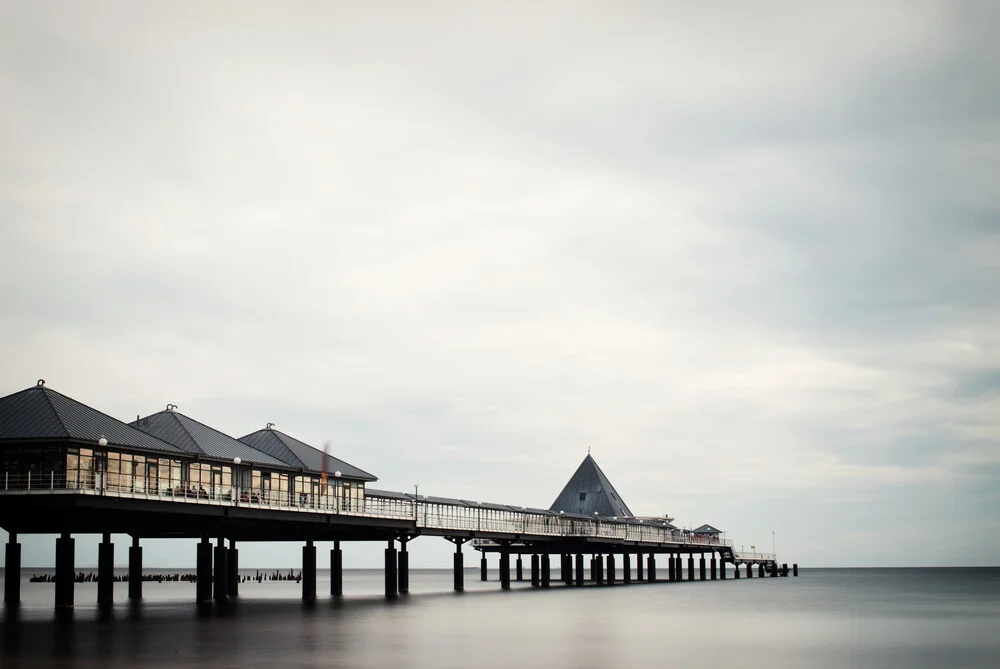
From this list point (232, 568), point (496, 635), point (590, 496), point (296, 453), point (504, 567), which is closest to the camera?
point (496, 635)

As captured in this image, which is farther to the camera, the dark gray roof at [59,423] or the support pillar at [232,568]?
the support pillar at [232,568]

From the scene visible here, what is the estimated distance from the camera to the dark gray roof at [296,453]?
74688 mm

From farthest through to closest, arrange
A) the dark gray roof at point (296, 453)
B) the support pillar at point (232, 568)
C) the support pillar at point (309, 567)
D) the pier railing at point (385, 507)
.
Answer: the support pillar at point (232, 568) → the dark gray roof at point (296, 453) → the support pillar at point (309, 567) → the pier railing at point (385, 507)

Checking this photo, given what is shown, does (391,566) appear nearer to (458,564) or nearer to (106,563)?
(458,564)

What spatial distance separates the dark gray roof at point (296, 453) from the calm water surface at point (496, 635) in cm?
886

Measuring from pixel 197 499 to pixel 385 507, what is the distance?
22.1m

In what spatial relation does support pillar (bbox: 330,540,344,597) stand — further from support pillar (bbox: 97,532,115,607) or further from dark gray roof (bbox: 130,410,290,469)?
support pillar (bbox: 97,532,115,607)

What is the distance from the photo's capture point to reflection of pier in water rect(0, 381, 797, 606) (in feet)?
177

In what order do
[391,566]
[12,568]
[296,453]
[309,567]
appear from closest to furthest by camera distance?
[12,568] < [309,567] < [296,453] < [391,566]

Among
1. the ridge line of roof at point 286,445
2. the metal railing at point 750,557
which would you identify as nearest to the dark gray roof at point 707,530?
the metal railing at point 750,557

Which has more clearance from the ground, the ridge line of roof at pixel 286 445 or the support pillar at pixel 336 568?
the ridge line of roof at pixel 286 445

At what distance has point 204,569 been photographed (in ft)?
220

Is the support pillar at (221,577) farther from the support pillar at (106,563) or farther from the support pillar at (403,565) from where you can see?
the support pillar at (403,565)

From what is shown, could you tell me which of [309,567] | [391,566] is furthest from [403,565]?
[309,567]
